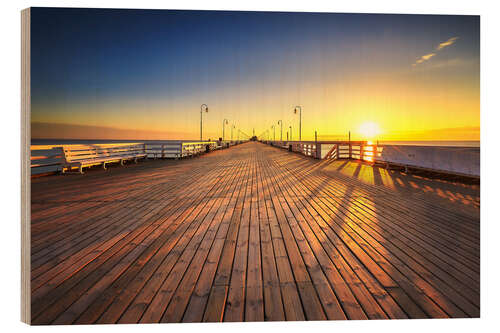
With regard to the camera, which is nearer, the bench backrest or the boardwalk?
the boardwalk

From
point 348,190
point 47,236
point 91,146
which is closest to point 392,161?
point 348,190

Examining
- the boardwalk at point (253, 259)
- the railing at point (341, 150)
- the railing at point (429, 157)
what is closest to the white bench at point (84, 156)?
→ the boardwalk at point (253, 259)

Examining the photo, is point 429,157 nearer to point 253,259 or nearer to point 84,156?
point 253,259

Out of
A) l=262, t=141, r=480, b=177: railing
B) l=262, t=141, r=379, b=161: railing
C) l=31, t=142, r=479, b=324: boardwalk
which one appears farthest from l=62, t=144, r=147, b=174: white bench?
l=262, t=141, r=480, b=177: railing

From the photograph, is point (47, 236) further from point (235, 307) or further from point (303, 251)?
point (303, 251)

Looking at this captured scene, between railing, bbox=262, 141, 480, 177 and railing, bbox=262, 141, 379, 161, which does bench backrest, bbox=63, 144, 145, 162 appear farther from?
railing, bbox=262, 141, 480, 177

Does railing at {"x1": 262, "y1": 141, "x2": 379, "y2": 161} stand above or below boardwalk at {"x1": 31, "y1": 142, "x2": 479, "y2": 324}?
above

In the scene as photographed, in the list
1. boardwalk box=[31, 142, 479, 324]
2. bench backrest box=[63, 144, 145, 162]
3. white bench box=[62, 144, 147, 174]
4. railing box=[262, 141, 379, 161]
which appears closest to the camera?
boardwalk box=[31, 142, 479, 324]

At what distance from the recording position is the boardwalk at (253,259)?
161 cm

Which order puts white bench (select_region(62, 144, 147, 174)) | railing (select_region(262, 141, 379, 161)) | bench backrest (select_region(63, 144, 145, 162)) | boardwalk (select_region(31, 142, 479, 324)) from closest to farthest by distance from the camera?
boardwalk (select_region(31, 142, 479, 324))
white bench (select_region(62, 144, 147, 174))
bench backrest (select_region(63, 144, 145, 162))
railing (select_region(262, 141, 379, 161))

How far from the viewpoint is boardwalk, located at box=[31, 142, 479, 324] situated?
5.28ft

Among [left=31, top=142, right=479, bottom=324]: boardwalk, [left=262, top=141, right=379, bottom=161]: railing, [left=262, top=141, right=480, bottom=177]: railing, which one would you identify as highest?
[left=262, top=141, right=379, bottom=161]: railing

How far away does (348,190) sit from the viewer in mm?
5105

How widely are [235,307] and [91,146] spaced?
9.63 metres
